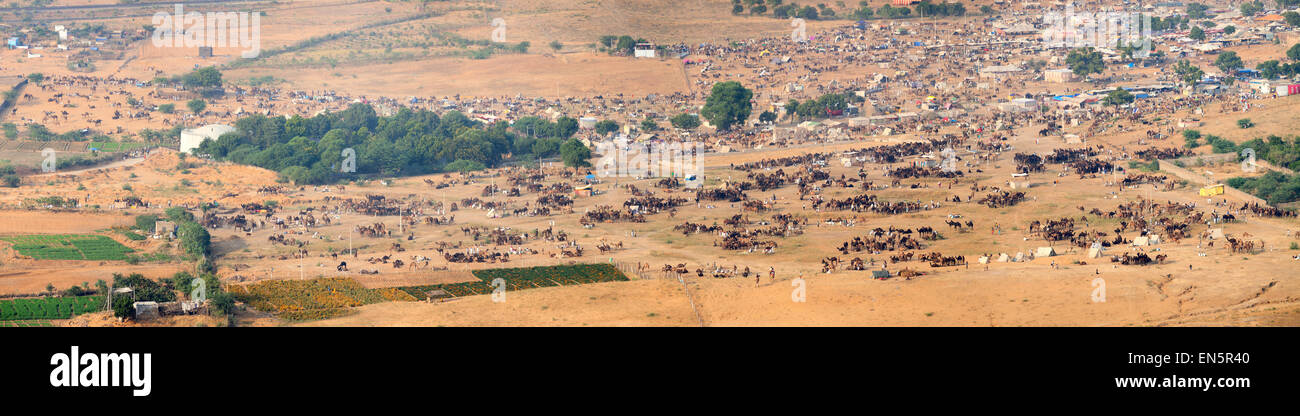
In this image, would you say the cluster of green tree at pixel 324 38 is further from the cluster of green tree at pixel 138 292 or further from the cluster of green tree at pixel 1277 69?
the cluster of green tree at pixel 1277 69

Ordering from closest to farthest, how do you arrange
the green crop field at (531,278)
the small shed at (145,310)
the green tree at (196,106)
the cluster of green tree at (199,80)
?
the small shed at (145,310), the green crop field at (531,278), the green tree at (196,106), the cluster of green tree at (199,80)

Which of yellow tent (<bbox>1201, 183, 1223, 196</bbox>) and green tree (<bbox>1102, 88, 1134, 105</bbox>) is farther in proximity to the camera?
green tree (<bbox>1102, 88, 1134, 105</bbox>)

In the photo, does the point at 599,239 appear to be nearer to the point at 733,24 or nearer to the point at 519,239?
the point at 519,239

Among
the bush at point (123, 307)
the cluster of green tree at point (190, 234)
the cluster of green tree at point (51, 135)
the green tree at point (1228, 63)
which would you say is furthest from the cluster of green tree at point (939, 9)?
the bush at point (123, 307)

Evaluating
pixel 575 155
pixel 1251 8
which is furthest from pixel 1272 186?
pixel 1251 8

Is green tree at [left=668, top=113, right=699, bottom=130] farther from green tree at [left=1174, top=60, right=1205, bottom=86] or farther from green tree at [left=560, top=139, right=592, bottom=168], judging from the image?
green tree at [left=1174, top=60, right=1205, bottom=86]

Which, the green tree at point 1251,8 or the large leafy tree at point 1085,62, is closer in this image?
the large leafy tree at point 1085,62

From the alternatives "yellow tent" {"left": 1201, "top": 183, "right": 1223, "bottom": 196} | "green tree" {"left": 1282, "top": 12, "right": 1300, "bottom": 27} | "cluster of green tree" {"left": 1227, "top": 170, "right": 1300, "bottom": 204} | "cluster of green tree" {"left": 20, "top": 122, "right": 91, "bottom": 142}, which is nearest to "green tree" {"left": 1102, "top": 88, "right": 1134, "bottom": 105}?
"cluster of green tree" {"left": 1227, "top": 170, "right": 1300, "bottom": 204}
